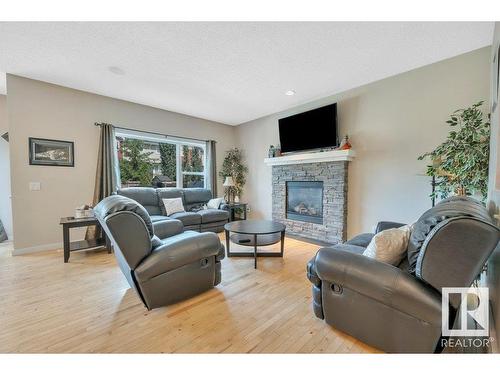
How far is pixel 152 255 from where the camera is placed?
1696 mm

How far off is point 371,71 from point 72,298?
4.20 m

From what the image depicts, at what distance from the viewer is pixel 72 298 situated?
1.98 metres

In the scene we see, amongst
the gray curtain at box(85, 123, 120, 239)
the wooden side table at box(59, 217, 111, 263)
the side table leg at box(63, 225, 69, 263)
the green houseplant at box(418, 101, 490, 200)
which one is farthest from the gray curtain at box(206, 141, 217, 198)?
the green houseplant at box(418, 101, 490, 200)

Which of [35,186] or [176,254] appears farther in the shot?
[35,186]

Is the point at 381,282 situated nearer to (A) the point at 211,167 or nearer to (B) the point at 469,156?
(B) the point at 469,156

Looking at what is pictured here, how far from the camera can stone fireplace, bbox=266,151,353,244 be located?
3.51 meters

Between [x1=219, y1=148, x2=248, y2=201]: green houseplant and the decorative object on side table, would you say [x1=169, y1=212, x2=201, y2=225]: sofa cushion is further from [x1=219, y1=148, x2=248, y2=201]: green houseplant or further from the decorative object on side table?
[x1=219, y1=148, x2=248, y2=201]: green houseplant

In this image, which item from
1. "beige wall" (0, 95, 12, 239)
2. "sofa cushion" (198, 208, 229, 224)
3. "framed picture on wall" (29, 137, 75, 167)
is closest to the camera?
"framed picture on wall" (29, 137, 75, 167)

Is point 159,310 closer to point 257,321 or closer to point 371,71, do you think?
point 257,321

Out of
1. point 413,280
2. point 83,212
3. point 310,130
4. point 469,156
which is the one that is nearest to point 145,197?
point 83,212

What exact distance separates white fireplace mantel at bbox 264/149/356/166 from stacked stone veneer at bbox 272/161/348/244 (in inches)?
3.1

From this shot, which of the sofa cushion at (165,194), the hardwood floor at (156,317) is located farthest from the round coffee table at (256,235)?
the sofa cushion at (165,194)

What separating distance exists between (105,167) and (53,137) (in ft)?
2.63
